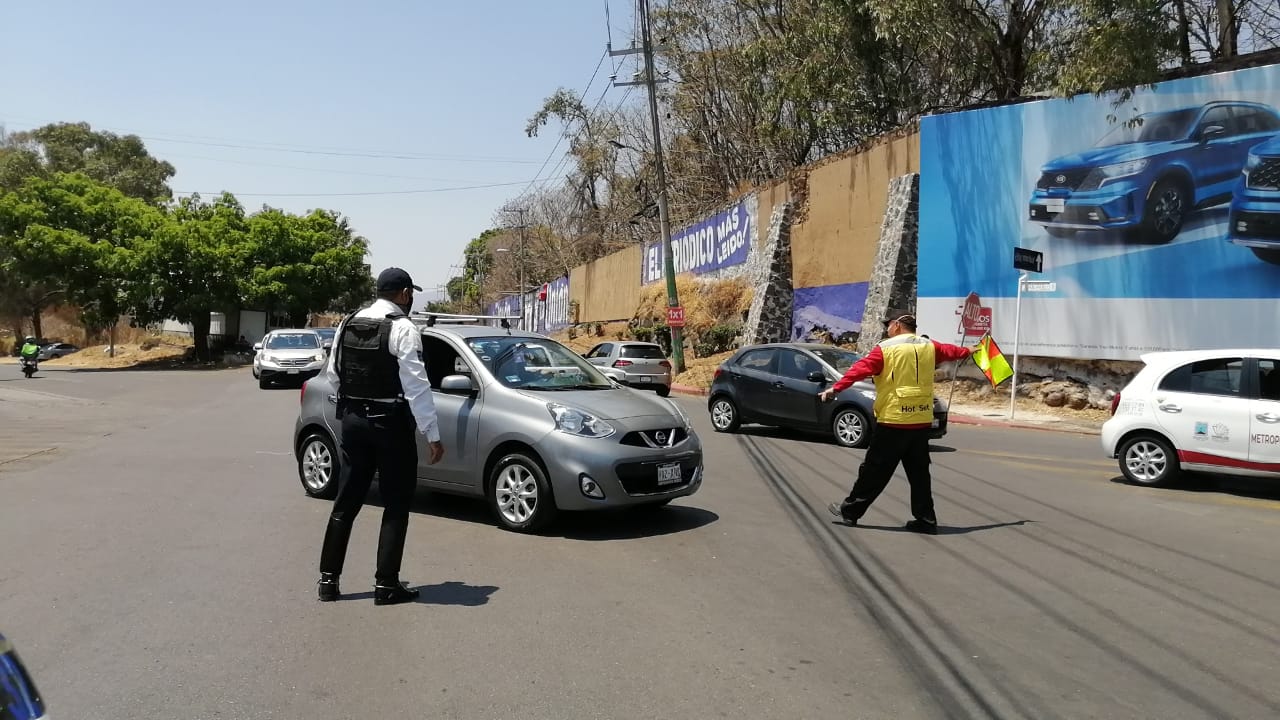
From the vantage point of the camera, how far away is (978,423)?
18453mm

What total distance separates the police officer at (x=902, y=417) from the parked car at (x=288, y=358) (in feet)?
70.3

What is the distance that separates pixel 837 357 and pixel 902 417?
6.74 metres

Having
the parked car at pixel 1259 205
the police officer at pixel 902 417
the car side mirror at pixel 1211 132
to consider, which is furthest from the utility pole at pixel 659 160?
the police officer at pixel 902 417

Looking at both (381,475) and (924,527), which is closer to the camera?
(381,475)

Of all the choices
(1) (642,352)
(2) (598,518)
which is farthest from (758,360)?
(1) (642,352)

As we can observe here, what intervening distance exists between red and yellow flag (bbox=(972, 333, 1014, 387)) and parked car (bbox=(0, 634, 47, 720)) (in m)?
16.3

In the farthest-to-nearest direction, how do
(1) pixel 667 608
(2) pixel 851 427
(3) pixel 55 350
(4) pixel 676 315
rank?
(3) pixel 55 350, (4) pixel 676 315, (2) pixel 851 427, (1) pixel 667 608

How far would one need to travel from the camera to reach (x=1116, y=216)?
19297 mm

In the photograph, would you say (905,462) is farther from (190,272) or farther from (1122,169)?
(190,272)

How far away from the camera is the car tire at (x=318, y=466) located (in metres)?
9.02

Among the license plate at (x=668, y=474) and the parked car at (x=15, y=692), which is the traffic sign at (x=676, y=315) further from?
the parked car at (x=15, y=692)

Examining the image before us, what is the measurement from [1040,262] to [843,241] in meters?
8.30

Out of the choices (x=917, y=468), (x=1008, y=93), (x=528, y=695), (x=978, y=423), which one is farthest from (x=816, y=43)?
(x=528, y=695)

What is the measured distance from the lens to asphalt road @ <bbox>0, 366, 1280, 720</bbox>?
4.41 meters
